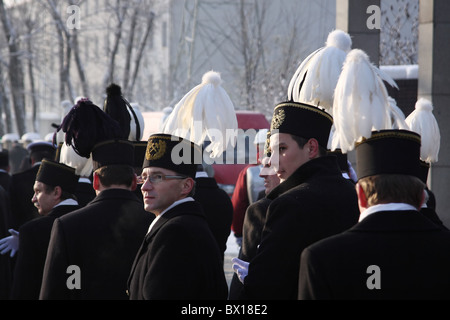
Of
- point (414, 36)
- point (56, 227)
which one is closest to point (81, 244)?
point (56, 227)

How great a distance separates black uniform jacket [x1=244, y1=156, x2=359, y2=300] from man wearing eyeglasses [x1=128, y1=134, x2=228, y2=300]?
22 centimetres

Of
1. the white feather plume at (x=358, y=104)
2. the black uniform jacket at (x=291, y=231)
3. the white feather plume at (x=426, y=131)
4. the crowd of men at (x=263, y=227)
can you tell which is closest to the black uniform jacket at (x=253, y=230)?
the crowd of men at (x=263, y=227)

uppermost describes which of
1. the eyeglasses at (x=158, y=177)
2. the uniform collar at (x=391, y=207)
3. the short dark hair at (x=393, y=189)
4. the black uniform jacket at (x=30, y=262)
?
the short dark hair at (x=393, y=189)

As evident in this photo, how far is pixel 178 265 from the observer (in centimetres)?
383

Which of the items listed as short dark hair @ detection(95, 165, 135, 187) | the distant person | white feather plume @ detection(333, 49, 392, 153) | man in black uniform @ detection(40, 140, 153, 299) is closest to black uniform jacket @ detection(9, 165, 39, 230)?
the distant person

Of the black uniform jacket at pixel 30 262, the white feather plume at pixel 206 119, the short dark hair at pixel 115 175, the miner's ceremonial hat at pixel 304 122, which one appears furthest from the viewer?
the white feather plume at pixel 206 119

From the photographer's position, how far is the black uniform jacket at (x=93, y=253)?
4496 mm

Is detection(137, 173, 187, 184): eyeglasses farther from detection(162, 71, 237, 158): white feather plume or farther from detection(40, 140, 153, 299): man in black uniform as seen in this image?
detection(162, 71, 237, 158): white feather plume

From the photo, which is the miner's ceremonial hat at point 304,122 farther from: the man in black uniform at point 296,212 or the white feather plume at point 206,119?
the white feather plume at point 206,119

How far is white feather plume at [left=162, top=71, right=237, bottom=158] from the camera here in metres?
5.54

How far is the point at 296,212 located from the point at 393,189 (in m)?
0.64

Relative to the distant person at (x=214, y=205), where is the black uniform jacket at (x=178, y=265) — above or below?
above

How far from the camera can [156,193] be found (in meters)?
4.26

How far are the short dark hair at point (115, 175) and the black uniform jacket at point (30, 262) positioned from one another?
55 centimetres
